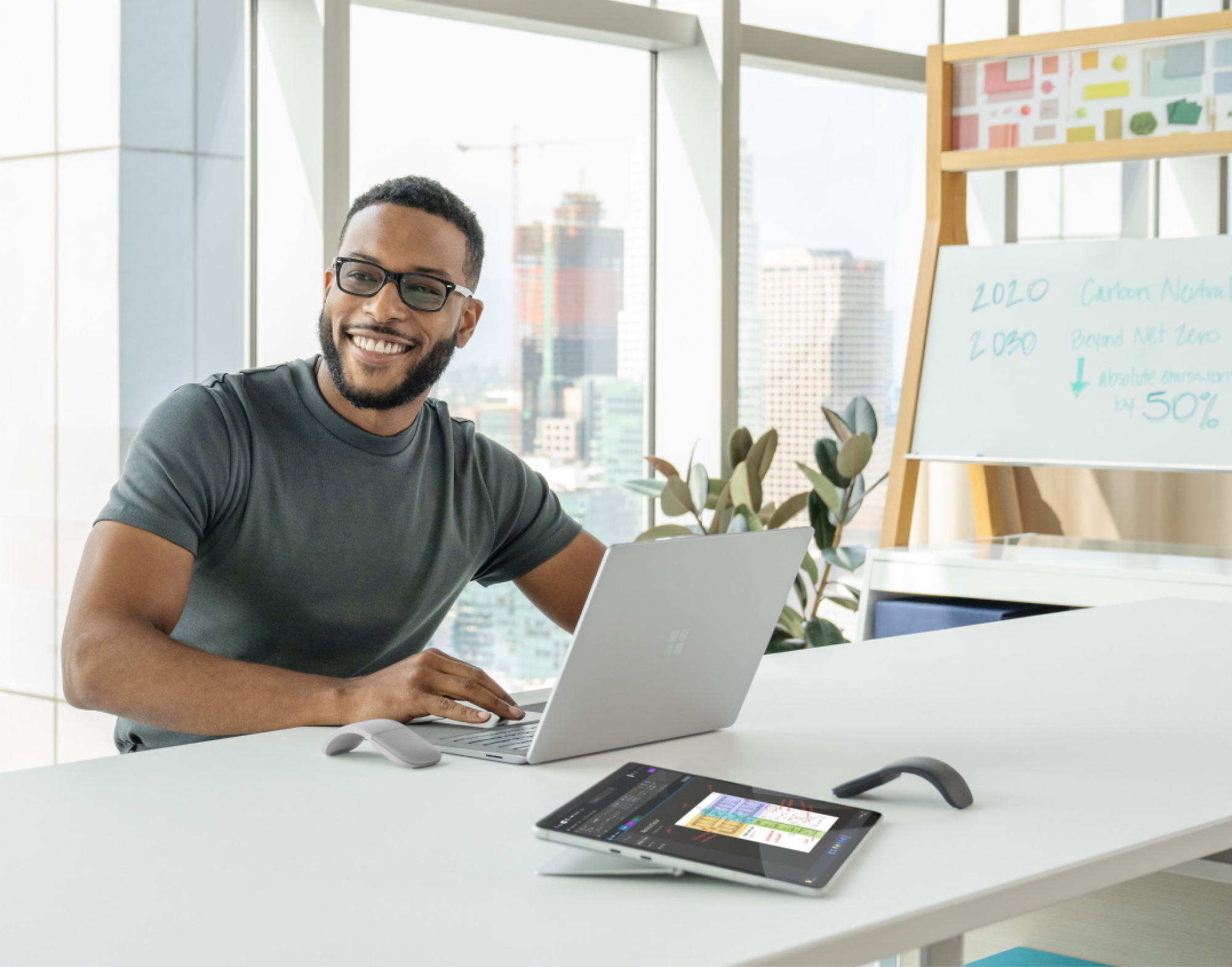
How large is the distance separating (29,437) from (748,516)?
5.32ft

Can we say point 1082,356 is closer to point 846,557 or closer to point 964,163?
point 964,163

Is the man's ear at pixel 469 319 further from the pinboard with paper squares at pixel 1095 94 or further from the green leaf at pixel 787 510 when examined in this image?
the pinboard with paper squares at pixel 1095 94

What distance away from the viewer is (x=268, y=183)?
309 centimetres

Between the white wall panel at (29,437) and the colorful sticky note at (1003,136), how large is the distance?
7.35 feet

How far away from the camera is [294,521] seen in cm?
183

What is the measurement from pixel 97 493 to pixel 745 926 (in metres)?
2.28

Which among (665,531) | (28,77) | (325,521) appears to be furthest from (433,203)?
(665,531)

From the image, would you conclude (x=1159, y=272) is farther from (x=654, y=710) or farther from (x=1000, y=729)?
(x=654, y=710)

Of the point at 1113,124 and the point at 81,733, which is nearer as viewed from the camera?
the point at 81,733

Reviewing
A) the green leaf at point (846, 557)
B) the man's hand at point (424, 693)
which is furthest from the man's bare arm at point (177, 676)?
the green leaf at point (846, 557)

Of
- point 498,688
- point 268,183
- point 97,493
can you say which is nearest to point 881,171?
point 268,183

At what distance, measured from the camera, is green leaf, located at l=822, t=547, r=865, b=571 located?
138 inches

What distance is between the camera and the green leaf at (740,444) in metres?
3.60

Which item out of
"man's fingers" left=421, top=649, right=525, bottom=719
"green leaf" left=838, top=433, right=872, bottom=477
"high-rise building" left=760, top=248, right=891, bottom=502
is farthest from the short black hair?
"high-rise building" left=760, top=248, right=891, bottom=502
